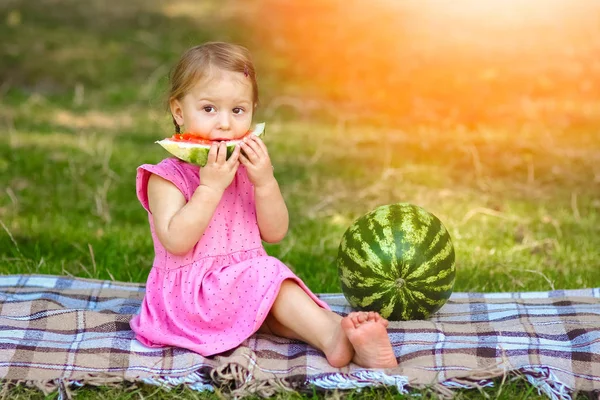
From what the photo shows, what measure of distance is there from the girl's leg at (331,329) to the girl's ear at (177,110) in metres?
0.95

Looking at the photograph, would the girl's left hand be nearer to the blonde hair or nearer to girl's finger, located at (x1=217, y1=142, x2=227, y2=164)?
girl's finger, located at (x1=217, y1=142, x2=227, y2=164)

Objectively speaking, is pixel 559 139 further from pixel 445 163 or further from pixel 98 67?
pixel 98 67

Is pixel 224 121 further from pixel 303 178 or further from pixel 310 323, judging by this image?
pixel 303 178

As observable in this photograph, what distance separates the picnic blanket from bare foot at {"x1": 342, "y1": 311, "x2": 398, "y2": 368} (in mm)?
63

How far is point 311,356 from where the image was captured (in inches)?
150

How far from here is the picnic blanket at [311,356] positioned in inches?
141

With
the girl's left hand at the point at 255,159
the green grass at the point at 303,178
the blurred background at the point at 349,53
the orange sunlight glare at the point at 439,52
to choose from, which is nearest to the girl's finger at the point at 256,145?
the girl's left hand at the point at 255,159

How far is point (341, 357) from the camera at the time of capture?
12.1ft

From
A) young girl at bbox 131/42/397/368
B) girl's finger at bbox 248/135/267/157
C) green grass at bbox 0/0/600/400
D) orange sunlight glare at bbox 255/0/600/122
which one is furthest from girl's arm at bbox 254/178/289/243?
orange sunlight glare at bbox 255/0/600/122

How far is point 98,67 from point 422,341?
8.94 metres

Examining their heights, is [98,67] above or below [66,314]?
above

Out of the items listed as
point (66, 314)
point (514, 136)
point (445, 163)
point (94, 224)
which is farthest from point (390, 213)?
point (514, 136)

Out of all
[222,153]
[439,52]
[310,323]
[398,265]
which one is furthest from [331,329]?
[439,52]

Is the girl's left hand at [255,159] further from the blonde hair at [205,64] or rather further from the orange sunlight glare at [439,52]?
the orange sunlight glare at [439,52]
